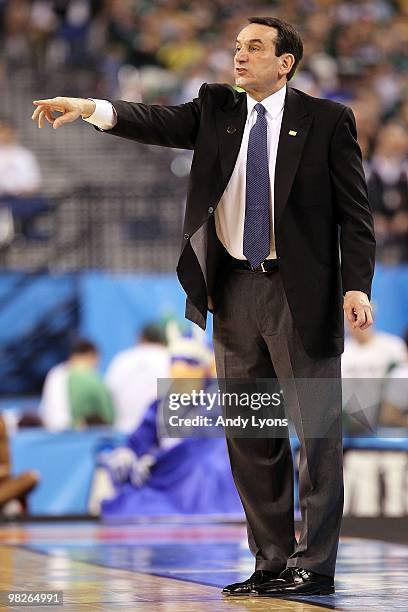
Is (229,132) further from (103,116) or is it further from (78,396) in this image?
(78,396)

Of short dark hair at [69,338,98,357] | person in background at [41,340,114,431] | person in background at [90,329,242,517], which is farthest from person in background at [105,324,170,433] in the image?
person in background at [90,329,242,517]

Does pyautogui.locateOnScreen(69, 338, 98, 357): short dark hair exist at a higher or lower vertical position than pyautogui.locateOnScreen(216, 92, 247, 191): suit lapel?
lower

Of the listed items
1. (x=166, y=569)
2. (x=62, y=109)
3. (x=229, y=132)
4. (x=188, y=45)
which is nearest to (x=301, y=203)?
(x=229, y=132)

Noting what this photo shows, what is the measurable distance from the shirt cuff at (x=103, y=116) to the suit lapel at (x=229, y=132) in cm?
44

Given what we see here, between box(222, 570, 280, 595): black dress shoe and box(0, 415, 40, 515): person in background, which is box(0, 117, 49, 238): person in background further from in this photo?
box(222, 570, 280, 595): black dress shoe

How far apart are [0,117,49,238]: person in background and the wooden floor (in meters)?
6.67

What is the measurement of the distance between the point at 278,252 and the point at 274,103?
60 cm

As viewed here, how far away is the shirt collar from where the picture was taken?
5250mm

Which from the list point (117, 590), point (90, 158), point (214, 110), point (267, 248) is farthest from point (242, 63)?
point (90, 158)

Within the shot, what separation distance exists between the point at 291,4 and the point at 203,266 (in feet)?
49.7

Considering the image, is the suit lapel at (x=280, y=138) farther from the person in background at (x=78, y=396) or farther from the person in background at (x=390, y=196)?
the person in background at (x=390, y=196)

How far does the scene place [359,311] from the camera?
498 cm

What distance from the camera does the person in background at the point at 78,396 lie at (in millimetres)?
11953

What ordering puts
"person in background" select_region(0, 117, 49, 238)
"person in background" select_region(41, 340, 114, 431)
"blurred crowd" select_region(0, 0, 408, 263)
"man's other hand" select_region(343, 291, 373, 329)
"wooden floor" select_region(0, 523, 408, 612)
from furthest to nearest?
"blurred crowd" select_region(0, 0, 408, 263)
"person in background" select_region(0, 117, 49, 238)
"person in background" select_region(41, 340, 114, 431)
"man's other hand" select_region(343, 291, 373, 329)
"wooden floor" select_region(0, 523, 408, 612)
